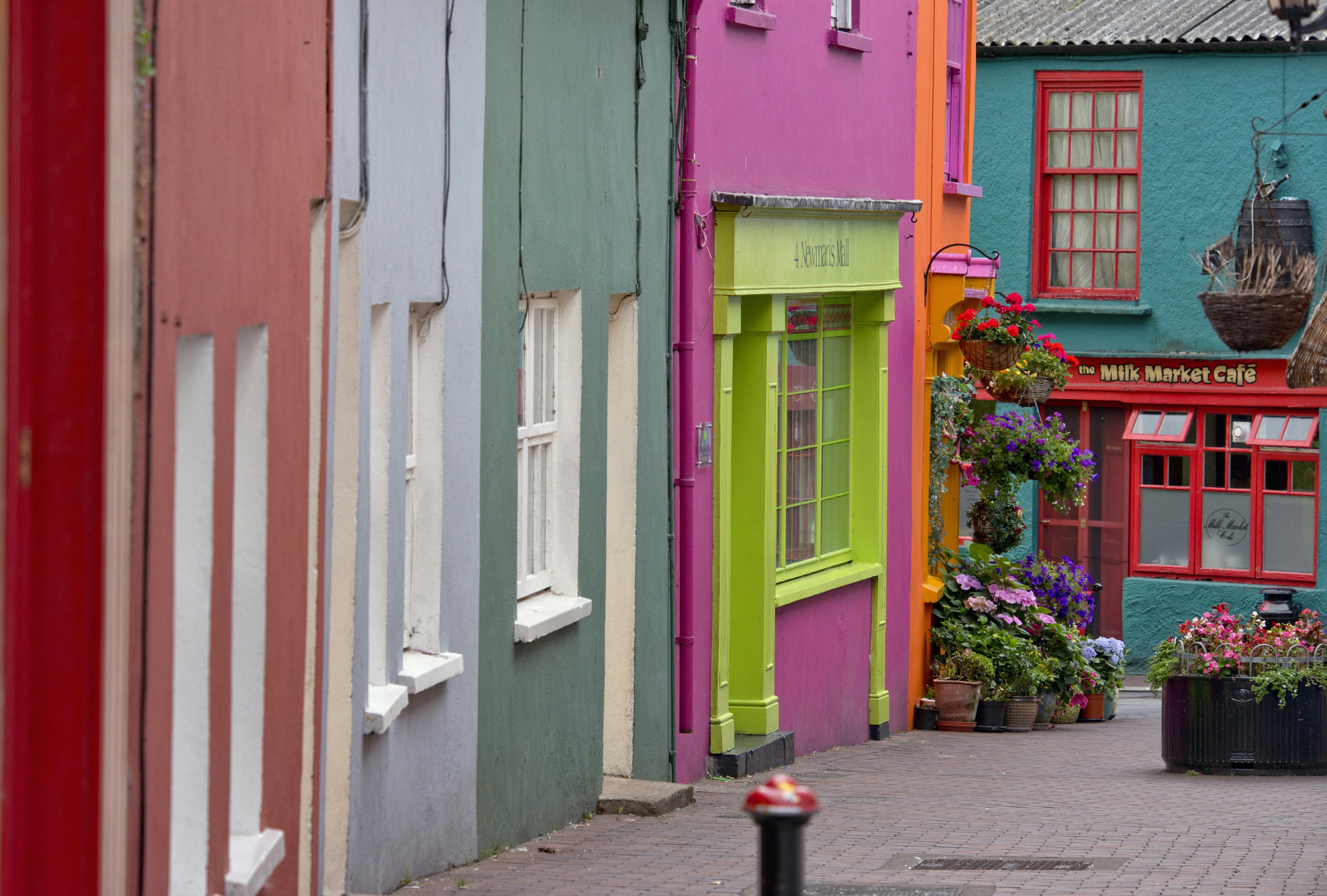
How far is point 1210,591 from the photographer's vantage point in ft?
73.7

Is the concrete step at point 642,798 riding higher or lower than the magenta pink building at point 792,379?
lower

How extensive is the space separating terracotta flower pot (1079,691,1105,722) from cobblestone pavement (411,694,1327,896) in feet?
11.1

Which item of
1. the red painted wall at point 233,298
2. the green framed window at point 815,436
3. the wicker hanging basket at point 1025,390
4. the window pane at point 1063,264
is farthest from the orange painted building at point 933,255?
the red painted wall at point 233,298

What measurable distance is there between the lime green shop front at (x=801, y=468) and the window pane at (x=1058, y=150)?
861 centimetres

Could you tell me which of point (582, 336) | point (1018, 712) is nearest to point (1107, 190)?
point (1018, 712)

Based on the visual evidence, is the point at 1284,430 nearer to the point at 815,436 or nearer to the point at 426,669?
the point at 815,436

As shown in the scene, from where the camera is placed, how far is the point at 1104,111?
23156mm

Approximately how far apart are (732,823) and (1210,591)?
44.3 feet

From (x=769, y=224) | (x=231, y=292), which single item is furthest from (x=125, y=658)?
(x=769, y=224)

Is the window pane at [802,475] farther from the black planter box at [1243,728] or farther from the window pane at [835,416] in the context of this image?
the black planter box at [1243,728]

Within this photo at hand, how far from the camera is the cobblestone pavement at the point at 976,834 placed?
8.39 metres

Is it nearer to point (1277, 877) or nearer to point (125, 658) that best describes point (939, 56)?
point (1277, 877)

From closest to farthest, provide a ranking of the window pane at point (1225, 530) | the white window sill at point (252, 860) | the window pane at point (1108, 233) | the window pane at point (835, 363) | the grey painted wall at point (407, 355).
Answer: the white window sill at point (252, 860) → the grey painted wall at point (407, 355) → the window pane at point (835, 363) → the window pane at point (1225, 530) → the window pane at point (1108, 233)

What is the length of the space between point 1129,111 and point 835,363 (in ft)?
32.0
